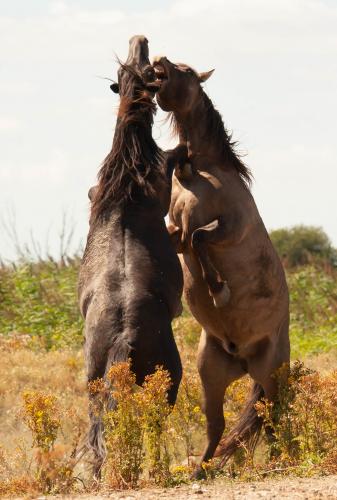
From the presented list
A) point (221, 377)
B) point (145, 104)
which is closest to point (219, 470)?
point (221, 377)

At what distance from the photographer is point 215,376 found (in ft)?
28.7

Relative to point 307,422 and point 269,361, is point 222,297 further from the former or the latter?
point 307,422

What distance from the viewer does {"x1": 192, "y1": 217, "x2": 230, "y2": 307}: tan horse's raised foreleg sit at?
8172mm

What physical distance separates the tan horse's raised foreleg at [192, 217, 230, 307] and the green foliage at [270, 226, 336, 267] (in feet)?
68.6

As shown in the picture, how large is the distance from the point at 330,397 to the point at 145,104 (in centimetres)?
231

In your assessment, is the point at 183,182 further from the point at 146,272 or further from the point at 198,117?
the point at 146,272

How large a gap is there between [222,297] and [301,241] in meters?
22.5

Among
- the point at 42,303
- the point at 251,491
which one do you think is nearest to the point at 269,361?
the point at 251,491

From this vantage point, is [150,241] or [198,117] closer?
[150,241]

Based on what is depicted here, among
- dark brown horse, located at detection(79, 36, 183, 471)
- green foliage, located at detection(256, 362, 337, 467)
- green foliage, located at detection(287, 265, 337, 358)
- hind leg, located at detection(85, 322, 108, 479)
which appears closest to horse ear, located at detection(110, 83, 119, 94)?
dark brown horse, located at detection(79, 36, 183, 471)

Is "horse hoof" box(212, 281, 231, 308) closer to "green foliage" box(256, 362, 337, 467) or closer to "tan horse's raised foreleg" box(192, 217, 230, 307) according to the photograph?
"tan horse's raised foreleg" box(192, 217, 230, 307)

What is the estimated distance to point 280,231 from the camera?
104 ft

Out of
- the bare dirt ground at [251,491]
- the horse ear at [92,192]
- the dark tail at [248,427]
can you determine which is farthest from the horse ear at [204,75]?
the bare dirt ground at [251,491]

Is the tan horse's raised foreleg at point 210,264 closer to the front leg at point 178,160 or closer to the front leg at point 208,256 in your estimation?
the front leg at point 208,256
